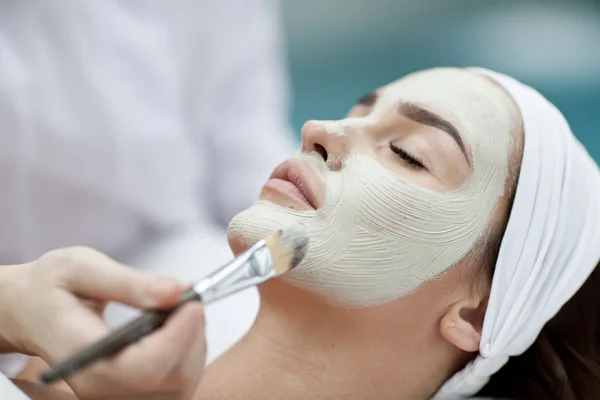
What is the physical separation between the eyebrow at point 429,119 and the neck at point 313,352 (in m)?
0.25

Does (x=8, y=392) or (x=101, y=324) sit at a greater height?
(x=101, y=324)

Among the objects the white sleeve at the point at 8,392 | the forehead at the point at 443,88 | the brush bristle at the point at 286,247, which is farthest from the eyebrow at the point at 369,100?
the white sleeve at the point at 8,392

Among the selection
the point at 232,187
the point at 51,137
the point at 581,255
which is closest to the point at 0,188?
the point at 51,137

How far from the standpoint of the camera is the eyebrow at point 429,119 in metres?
0.92

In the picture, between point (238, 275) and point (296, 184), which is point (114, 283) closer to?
point (238, 275)

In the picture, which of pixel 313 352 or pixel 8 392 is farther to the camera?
pixel 313 352

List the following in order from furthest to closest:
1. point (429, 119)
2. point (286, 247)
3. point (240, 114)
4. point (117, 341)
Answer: point (240, 114) → point (429, 119) → point (286, 247) → point (117, 341)

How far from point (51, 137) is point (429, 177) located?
2.23 ft

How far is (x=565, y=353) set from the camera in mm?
1074

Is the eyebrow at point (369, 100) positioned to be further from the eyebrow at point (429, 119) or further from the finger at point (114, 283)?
the finger at point (114, 283)

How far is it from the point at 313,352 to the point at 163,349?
39cm

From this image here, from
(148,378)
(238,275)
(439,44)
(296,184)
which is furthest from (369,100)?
(439,44)

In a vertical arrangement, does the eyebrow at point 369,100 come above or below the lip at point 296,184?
above

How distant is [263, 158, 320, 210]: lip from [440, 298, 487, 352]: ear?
0.26m
